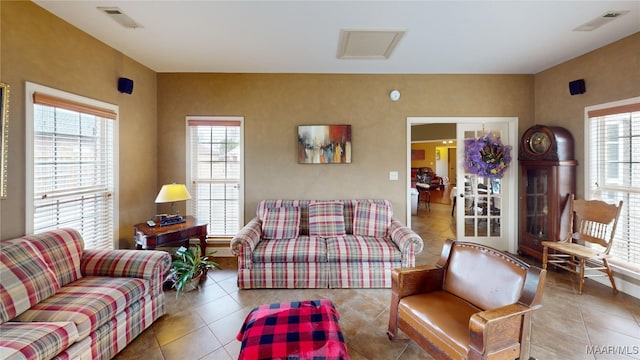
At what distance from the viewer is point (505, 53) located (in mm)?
3160

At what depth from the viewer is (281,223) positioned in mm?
3273

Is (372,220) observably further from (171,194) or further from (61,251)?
(61,251)

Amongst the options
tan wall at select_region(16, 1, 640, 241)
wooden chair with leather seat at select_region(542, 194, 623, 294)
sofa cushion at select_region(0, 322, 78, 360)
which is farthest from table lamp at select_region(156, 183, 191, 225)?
wooden chair with leather seat at select_region(542, 194, 623, 294)

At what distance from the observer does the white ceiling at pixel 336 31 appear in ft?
7.31

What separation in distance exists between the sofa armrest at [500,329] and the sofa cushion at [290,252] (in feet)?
5.59

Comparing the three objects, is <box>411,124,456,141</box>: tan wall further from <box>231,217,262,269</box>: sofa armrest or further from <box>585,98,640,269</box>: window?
<box>231,217,262,269</box>: sofa armrest

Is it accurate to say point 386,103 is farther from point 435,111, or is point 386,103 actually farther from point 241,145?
point 241,145

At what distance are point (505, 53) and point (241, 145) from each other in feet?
11.8

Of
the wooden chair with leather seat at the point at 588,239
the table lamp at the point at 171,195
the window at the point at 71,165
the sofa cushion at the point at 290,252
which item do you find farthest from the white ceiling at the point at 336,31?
the sofa cushion at the point at 290,252

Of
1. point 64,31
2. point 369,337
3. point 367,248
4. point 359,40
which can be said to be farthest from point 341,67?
point 369,337

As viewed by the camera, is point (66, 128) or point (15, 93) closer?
point (15, 93)

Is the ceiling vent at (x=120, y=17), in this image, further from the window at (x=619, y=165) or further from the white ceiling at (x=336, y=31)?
the window at (x=619, y=165)

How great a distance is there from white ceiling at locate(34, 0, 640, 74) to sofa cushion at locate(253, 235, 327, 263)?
7.42 ft

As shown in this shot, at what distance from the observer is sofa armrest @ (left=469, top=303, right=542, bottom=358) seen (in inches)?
52.5
